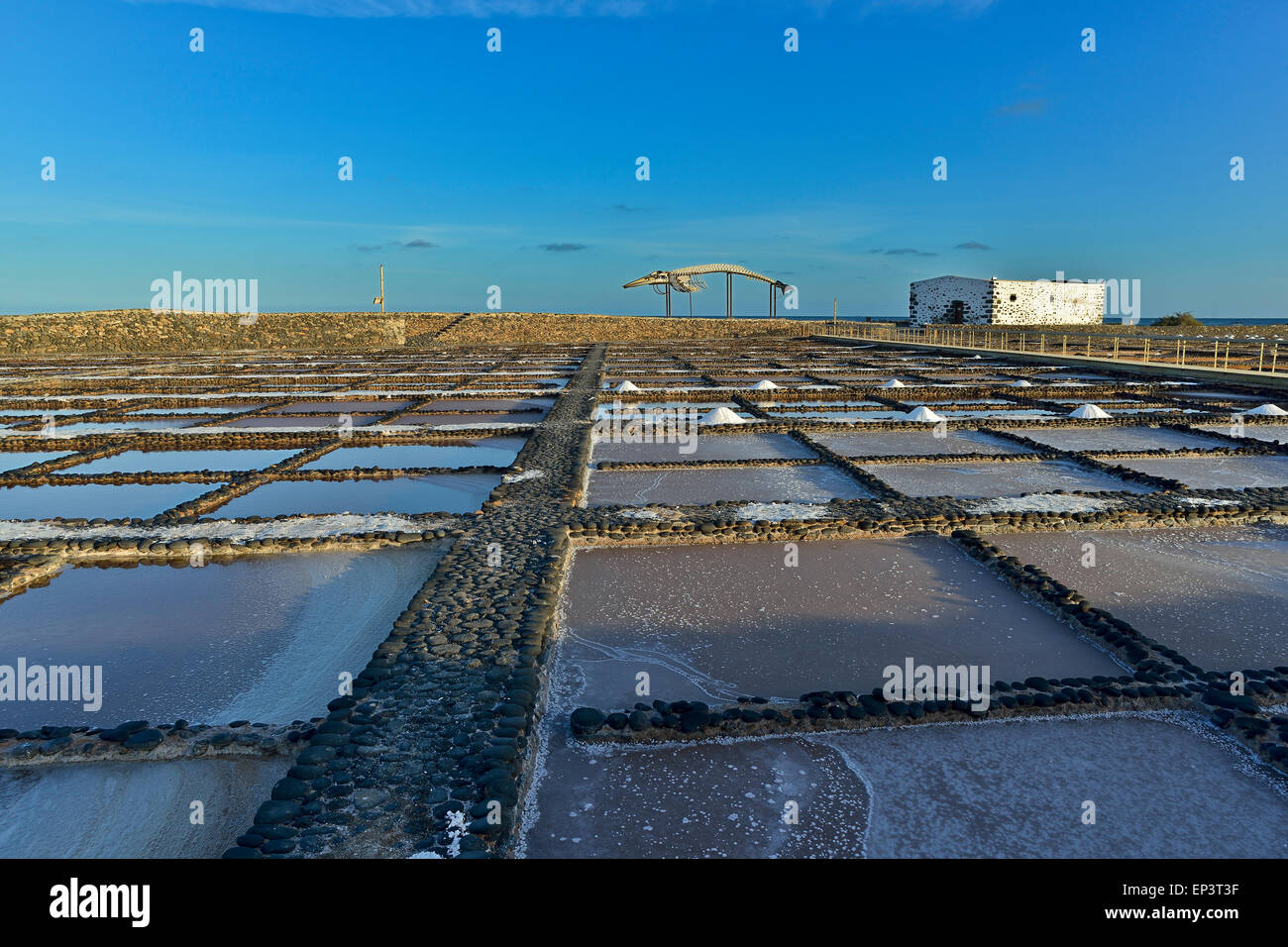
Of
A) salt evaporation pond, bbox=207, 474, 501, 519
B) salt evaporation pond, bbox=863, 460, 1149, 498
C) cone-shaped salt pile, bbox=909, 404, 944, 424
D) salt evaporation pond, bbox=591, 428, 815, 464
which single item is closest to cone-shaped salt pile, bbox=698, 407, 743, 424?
salt evaporation pond, bbox=591, 428, 815, 464

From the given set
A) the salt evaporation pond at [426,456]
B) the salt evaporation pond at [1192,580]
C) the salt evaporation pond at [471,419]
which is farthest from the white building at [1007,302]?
the salt evaporation pond at [1192,580]

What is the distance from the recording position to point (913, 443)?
1002 cm

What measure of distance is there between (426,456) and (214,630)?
5563mm

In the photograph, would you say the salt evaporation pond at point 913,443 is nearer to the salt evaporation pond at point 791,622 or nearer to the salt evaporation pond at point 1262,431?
the salt evaporation pond at point 1262,431

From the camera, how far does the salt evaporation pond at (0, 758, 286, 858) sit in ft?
8.26

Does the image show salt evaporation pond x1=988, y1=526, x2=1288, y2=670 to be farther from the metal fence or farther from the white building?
the white building

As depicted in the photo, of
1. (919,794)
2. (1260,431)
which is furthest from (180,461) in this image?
(1260,431)

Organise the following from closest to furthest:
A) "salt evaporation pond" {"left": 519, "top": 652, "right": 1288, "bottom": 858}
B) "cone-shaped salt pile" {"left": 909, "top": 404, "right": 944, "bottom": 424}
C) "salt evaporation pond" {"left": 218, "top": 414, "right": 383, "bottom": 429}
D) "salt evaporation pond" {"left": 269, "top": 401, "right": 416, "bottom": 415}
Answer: "salt evaporation pond" {"left": 519, "top": 652, "right": 1288, "bottom": 858} → "cone-shaped salt pile" {"left": 909, "top": 404, "right": 944, "bottom": 424} → "salt evaporation pond" {"left": 218, "top": 414, "right": 383, "bottom": 429} → "salt evaporation pond" {"left": 269, "top": 401, "right": 416, "bottom": 415}

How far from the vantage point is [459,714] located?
321 cm

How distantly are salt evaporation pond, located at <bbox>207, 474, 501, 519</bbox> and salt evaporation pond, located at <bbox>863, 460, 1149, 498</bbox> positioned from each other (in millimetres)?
4242

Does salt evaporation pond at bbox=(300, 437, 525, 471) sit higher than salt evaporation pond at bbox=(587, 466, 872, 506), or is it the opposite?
salt evaporation pond at bbox=(300, 437, 525, 471)

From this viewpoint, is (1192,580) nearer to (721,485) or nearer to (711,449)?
(721,485)

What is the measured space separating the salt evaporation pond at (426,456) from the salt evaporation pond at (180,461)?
2.27 ft
